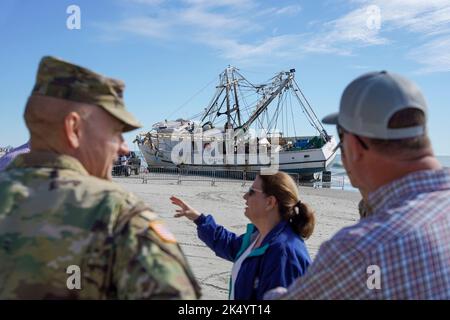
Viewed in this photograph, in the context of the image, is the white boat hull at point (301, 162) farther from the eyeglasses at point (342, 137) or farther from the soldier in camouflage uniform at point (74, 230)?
the soldier in camouflage uniform at point (74, 230)

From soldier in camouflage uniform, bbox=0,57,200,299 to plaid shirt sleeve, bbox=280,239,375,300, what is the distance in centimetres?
40

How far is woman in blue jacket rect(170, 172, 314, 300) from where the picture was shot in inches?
110

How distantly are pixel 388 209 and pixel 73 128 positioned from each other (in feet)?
3.80

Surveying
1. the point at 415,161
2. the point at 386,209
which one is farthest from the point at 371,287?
the point at 415,161

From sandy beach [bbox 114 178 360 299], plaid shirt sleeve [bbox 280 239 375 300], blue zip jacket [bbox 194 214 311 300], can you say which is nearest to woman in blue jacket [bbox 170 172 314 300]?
blue zip jacket [bbox 194 214 311 300]

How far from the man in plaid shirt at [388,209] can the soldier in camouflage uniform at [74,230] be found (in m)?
0.49

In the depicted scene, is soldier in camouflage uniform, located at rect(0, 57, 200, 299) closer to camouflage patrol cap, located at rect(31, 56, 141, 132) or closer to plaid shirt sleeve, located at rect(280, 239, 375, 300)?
camouflage patrol cap, located at rect(31, 56, 141, 132)

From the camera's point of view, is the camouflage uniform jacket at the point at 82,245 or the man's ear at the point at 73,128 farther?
the man's ear at the point at 73,128

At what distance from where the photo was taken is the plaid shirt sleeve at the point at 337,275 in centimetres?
149

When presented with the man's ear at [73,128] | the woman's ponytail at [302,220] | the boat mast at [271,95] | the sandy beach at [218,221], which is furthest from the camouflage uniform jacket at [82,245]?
the boat mast at [271,95]

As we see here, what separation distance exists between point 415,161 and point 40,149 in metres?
1.38

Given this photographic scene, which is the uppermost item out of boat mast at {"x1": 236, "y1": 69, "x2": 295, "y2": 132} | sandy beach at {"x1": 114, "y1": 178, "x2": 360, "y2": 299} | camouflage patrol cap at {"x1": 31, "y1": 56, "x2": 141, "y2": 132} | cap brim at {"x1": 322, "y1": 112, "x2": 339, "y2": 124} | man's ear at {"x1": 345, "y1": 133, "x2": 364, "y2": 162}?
boat mast at {"x1": 236, "y1": 69, "x2": 295, "y2": 132}

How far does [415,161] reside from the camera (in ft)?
5.46
